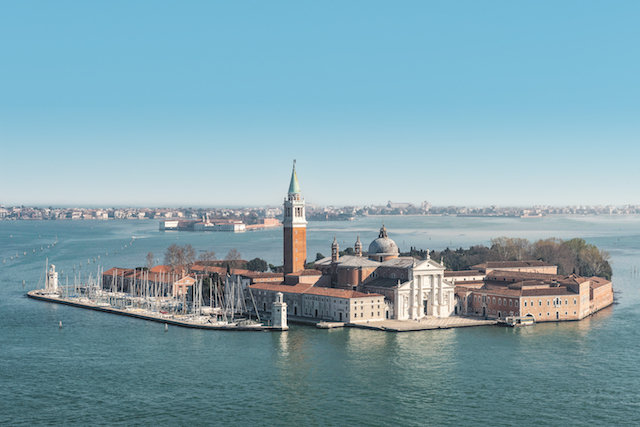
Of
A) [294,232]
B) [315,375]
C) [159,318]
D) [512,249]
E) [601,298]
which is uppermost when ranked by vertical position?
[294,232]

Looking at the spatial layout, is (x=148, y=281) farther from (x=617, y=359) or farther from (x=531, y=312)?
(x=617, y=359)

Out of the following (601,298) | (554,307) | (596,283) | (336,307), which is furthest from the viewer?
(596,283)

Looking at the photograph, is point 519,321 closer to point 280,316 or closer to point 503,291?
point 503,291

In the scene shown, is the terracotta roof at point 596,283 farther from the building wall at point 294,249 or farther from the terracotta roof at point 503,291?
the building wall at point 294,249

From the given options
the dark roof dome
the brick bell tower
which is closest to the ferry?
the dark roof dome

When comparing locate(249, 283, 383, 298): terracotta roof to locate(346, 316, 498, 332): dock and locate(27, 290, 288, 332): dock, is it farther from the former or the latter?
locate(27, 290, 288, 332): dock

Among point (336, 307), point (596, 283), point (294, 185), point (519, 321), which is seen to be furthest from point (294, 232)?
point (596, 283)
